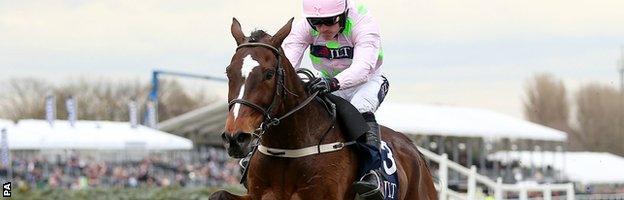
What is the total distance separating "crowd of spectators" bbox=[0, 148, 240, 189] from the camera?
25.2 m

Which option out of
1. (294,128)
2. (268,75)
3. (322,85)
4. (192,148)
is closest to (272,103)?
(268,75)

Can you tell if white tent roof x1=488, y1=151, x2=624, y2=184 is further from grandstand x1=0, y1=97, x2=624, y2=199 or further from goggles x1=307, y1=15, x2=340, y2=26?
goggles x1=307, y1=15, x2=340, y2=26

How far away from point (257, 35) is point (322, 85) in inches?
28.4

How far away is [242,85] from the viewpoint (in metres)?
6.76

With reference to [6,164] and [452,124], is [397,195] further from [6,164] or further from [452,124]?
[452,124]

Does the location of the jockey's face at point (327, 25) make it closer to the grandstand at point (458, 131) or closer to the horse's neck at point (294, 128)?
the horse's neck at point (294, 128)

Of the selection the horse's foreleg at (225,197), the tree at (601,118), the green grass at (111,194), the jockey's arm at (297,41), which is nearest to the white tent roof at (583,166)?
the tree at (601,118)

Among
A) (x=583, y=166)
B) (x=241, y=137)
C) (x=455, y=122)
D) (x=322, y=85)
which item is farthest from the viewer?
(x=583, y=166)

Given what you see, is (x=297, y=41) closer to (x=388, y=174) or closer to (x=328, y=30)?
(x=328, y=30)

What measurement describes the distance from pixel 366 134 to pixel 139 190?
42.4ft

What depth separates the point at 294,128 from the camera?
7570 mm

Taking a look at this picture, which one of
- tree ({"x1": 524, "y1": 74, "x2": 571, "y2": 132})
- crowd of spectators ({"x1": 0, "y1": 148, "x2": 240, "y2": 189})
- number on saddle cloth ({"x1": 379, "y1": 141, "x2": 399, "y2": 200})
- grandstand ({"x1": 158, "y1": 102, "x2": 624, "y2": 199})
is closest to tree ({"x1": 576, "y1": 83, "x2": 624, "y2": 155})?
tree ({"x1": 524, "y1": 74, "x2": 571, "y2": 132})

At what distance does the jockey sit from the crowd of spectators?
15609mm

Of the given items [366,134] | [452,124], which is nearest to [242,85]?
[366,134]
